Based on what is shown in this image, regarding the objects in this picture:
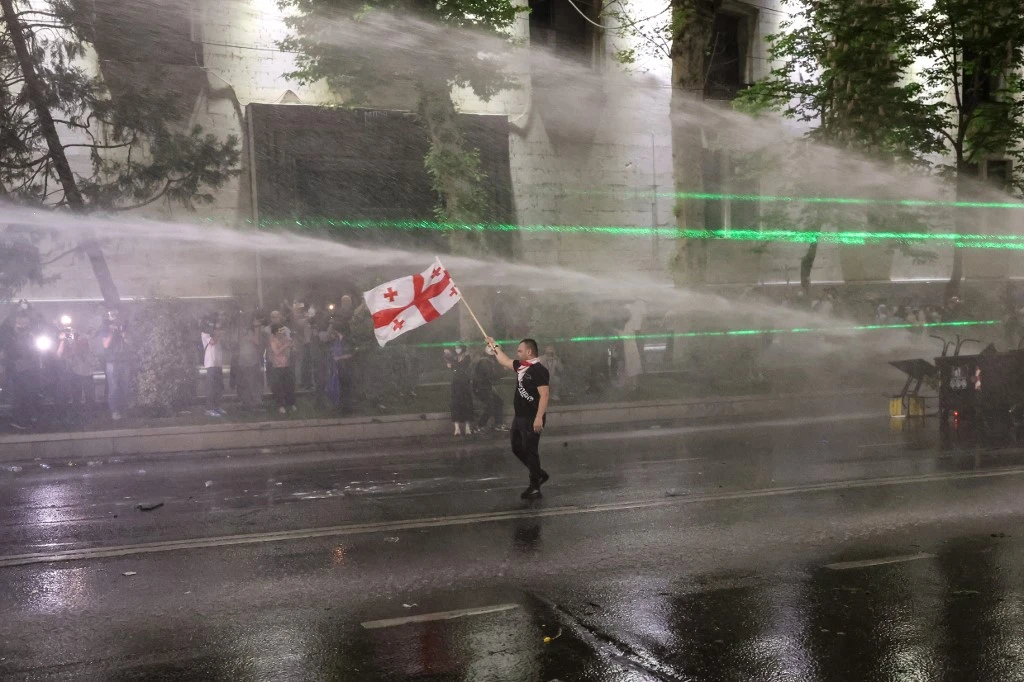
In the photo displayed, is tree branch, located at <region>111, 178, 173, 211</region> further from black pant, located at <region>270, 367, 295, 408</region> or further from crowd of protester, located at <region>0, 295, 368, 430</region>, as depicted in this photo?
black pant, located at <region>270, 367, 295, 408</region>

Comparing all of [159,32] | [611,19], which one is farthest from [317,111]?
[611,19]

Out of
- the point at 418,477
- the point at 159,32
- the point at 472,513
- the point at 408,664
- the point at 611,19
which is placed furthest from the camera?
the point at 611,19

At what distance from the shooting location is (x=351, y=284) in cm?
2419

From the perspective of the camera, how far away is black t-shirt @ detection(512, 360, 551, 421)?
32.5ft

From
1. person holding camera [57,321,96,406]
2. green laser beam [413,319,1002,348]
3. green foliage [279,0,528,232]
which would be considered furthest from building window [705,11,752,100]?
person holding camera [57,321,96,406]

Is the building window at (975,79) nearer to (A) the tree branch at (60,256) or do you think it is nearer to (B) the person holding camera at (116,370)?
(B) the person holding camera at (116,370)

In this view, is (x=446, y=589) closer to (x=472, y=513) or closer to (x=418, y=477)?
(x=472, y=513)

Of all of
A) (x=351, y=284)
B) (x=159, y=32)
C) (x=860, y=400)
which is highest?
(x=159, y=32)

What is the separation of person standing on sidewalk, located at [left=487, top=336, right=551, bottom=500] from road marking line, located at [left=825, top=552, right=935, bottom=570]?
3299 mm

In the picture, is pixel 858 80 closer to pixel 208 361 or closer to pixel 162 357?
pixel 208 361

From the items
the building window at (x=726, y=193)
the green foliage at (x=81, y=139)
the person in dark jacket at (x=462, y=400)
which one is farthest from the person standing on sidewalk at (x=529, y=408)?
the building window at (x=726, y=193)

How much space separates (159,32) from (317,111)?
3770 mm

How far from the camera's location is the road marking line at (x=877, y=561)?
7.32m

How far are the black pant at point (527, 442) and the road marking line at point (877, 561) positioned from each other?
3339 mm
